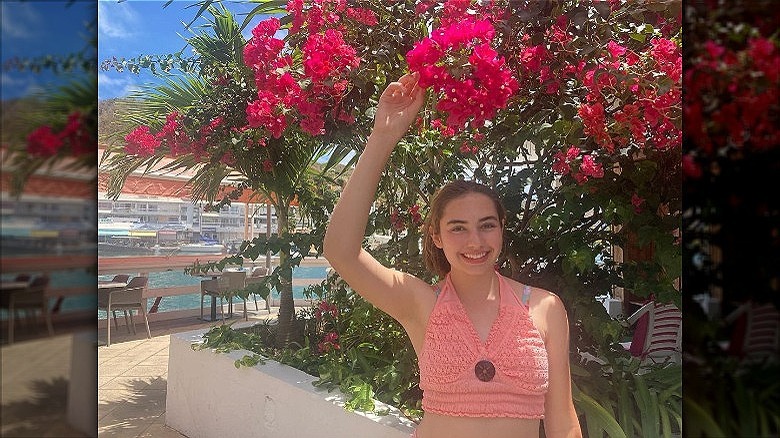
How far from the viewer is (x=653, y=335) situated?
98.0 inches

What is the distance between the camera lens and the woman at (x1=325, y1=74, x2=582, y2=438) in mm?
1569

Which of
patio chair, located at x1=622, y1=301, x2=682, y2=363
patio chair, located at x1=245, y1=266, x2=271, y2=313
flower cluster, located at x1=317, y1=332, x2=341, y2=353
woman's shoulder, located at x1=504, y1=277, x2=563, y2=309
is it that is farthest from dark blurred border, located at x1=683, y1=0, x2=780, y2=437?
patio chair, located at x1=245, y1=266, x2=271, y2=313

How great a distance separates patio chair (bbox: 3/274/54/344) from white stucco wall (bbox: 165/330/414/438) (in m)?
1.09

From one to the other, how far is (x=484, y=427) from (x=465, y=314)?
12.8 inches

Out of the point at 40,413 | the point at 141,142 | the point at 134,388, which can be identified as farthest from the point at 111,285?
the point at 40,413

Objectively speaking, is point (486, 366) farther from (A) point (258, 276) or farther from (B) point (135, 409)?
(B) point (135, 409)

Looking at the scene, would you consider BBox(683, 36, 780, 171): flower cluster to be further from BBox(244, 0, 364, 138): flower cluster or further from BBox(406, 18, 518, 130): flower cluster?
BBox(244, 0, 364, 138): flower cluster

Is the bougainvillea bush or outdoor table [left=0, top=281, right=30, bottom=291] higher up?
the bougainvillea bush

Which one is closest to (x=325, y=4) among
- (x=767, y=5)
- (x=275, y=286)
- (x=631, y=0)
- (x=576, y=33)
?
(x=576, y=33)

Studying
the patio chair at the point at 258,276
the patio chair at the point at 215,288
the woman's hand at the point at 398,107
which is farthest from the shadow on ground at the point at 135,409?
the woman's hand at the point at 398,107

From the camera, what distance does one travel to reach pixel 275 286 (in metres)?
2.91

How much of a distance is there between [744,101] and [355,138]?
1763 mm

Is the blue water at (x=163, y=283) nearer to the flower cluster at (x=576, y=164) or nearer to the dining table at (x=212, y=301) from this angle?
the dining table at (x=212, y=301)

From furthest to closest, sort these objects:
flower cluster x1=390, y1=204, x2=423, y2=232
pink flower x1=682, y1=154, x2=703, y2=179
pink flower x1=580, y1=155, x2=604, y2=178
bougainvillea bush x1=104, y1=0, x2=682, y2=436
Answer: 1. flower cluster x1=390, y1=204, x2=423, y2=232
2. pink flower x1=580, y1=155, x2=604, y2=178
3. bougainvillea bush x1=104, y1=0, x2=682, y2=436
4. pink flower x1=682, y1=154, x2=703, y2=179
